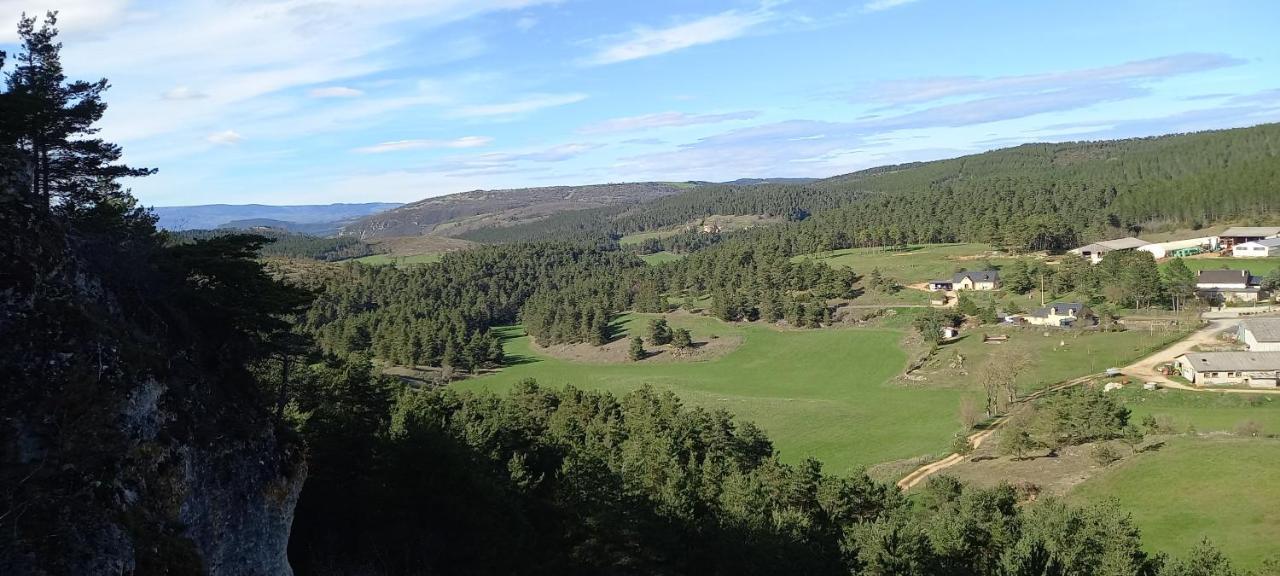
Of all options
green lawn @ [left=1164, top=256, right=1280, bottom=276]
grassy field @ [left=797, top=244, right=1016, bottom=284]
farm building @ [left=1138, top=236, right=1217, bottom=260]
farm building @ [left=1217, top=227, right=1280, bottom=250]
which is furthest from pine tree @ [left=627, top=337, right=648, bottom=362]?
farm building @ [left=1217, top=227, right=1280, bottom=250]

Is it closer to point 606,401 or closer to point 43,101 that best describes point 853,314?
point 606,401

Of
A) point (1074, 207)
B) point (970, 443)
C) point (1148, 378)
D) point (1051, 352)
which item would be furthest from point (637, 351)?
point (1074, 207)

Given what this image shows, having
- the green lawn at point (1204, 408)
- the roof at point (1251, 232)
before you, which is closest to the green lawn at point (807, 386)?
the green lawn at point (1204, 408)

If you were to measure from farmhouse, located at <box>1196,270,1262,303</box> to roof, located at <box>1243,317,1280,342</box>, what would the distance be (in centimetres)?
2224

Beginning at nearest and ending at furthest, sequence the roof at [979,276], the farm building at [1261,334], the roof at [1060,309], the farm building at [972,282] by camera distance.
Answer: the farm building at [1261,334] < the roof at [1060,309] < the farm building at [972,282] < the roof at [979,276]

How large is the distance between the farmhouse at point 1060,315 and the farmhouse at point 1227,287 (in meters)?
18.5

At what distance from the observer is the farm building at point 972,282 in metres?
104

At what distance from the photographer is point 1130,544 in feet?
85.5

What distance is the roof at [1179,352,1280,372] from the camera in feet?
194

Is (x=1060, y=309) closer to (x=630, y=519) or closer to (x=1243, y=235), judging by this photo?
(x=1243, y=235)

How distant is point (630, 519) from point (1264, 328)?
69.5 meters

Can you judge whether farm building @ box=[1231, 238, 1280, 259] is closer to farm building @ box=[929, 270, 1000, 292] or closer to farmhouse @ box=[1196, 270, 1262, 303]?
farmhouse @ box=[1196, 270, 1262, 303]

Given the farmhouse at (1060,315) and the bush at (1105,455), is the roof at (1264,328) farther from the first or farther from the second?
the bush at (1105,455)

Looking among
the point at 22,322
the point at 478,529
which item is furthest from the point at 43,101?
the point at 478,529
